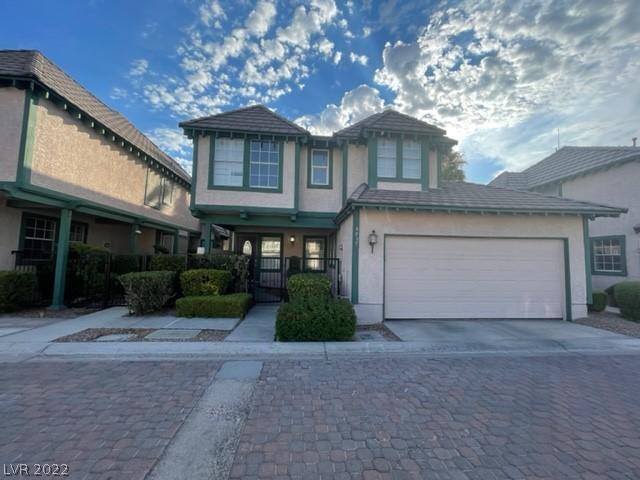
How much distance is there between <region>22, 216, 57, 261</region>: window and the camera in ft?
31.3

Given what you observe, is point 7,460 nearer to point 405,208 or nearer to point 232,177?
point 405,208

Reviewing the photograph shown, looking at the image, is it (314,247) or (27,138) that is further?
(314,247)

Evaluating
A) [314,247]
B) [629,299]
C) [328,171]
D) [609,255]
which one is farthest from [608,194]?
[314,247]

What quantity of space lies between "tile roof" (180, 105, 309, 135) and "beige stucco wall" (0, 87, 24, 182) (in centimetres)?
417

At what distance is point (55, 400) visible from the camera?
133 inches

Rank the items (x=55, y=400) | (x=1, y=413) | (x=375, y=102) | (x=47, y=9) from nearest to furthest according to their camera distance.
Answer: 1. (x=1, y=413)
2. (x=55, y=400)
3. (x=47, y=9)
4. (x=375, y=102)

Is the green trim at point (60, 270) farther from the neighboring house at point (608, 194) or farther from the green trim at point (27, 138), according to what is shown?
the neighboring house at point (608, 194)

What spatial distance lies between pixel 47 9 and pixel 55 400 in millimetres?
11971

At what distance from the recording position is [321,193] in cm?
1089

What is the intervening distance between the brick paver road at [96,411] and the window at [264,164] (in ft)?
23.4

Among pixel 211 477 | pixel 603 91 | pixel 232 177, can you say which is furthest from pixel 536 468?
pixel 603 91

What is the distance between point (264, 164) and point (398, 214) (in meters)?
5.53

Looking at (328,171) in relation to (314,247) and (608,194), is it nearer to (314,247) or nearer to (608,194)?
(314,247)

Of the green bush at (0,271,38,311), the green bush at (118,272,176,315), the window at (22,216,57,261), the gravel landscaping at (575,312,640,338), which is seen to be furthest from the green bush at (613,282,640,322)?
the window at (22,216,57,261)
